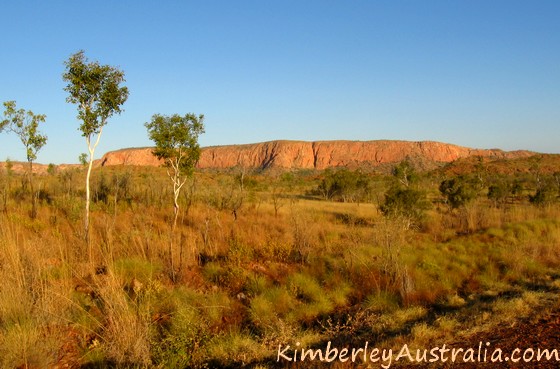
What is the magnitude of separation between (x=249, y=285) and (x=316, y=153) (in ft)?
418

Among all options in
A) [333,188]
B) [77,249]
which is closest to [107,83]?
[77,249]

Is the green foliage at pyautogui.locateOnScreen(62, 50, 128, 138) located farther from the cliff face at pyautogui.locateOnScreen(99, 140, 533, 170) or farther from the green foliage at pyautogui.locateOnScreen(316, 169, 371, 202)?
the cliff face at pyautogui.locateOnScreen(99, 140, 533, 170)

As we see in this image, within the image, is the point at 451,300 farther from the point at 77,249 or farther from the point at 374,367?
the point at 77,249

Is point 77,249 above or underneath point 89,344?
above

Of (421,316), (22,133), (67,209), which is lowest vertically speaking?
(421,316)

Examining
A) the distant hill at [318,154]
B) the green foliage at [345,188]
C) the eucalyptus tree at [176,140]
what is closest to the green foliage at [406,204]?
the eucalyptus tree at [176,140]

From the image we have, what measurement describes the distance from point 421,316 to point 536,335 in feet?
6.97

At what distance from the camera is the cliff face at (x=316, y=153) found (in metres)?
124

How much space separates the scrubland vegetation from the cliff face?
10755cm

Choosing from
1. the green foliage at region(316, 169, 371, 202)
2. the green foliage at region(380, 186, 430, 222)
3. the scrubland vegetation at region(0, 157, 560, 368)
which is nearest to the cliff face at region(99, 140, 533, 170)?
the green foliage at region(316, 169, 371, 202)

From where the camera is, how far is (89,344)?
5.26m

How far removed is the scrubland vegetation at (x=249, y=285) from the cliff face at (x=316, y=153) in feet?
353

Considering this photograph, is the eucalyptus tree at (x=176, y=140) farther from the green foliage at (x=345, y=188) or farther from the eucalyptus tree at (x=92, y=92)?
the green foliage at (x=345, y=188)

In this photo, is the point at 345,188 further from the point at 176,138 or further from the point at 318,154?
the point at 318,154
